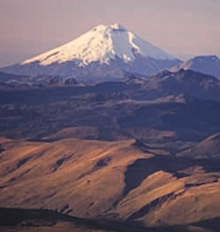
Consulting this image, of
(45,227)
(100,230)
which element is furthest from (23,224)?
(100,230)

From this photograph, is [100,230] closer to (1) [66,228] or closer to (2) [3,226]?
(1) [66,228]

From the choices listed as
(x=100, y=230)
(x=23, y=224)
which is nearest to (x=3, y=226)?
(x=23, y=224)

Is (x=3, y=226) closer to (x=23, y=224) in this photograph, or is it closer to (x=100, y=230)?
(x=23, y=224)

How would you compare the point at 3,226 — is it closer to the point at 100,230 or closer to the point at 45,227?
the point at 45,227

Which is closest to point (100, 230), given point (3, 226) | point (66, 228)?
point (66, 228)
